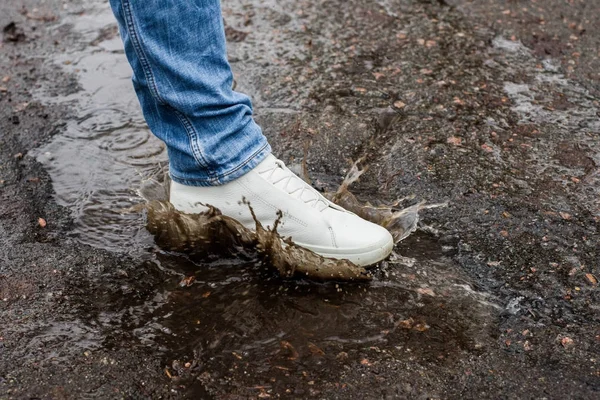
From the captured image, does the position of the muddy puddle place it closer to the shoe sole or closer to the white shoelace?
the shoe sole

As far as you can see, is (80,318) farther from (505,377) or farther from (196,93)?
(505,377)

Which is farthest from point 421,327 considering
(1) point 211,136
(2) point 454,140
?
(2) point 454,140

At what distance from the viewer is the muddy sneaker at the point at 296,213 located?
1.93 meters

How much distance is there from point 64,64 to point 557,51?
2.46 metres

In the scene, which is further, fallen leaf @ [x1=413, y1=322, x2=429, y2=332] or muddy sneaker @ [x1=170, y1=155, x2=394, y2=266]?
muddy sneaker @ [x1=170, y1=155, x2=394, y2=266]

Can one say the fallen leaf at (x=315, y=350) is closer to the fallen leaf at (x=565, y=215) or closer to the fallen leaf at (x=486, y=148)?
the fallen leaf at (x=565, y=215)

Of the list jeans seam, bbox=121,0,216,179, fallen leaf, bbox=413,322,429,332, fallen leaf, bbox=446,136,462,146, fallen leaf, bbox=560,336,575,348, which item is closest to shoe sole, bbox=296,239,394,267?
fallen leaf, bbox=413,322,429,332

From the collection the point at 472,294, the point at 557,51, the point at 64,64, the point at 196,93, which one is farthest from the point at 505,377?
the point at 64,64

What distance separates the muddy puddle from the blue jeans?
1.09 feet

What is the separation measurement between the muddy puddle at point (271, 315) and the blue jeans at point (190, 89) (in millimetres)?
332

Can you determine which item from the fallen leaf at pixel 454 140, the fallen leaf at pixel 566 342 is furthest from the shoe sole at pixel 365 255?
the fallen leaf at pixel 454 140

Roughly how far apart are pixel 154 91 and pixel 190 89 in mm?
96

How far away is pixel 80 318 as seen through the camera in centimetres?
185

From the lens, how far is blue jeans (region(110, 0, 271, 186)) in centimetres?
168
